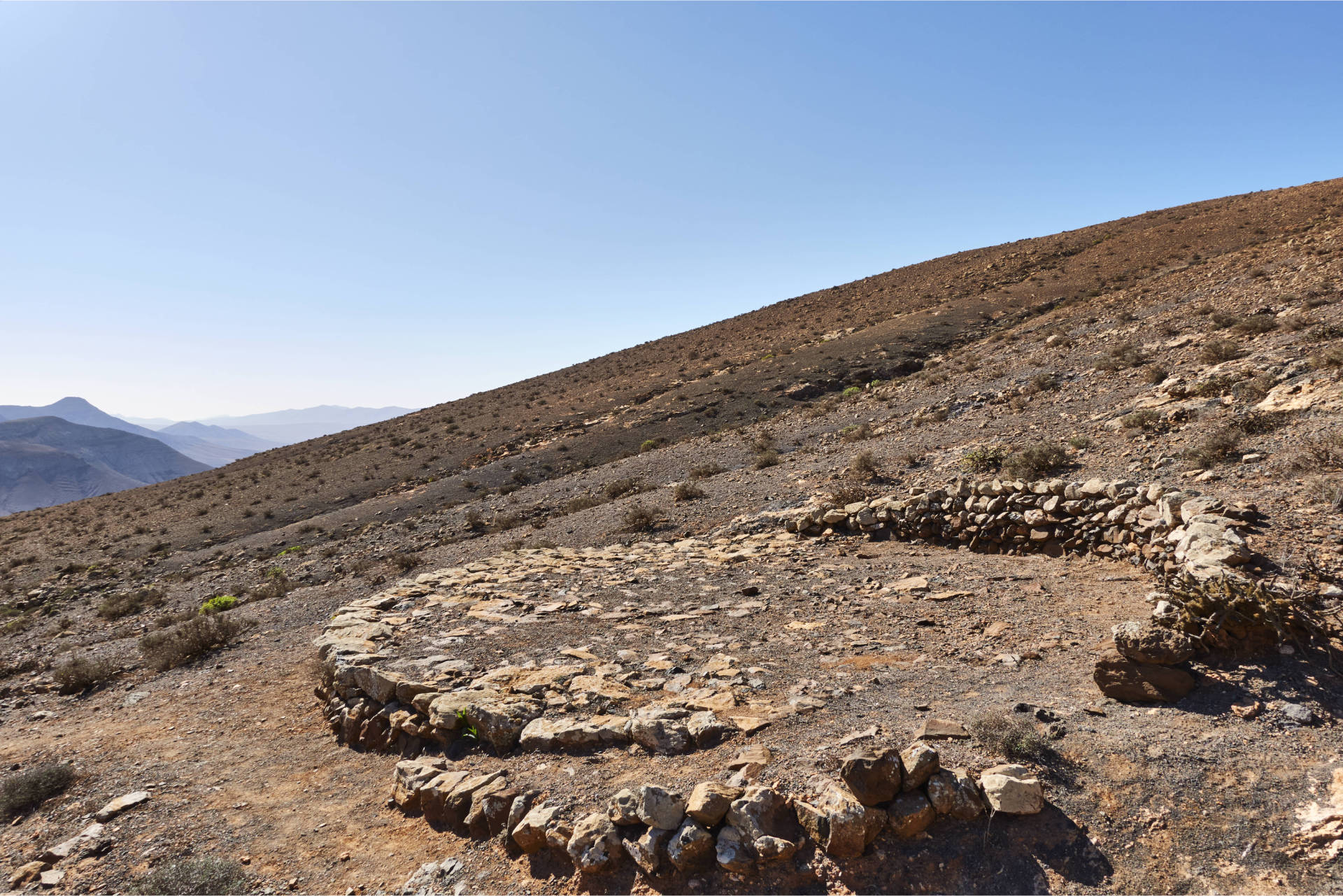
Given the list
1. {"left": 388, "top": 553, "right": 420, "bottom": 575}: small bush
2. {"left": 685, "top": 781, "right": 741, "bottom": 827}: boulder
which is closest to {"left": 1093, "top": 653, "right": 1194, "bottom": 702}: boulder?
{"left": 685, "top": 781, "right": 741, "bottom": 827}: boulder

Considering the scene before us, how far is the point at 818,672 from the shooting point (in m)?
5.64

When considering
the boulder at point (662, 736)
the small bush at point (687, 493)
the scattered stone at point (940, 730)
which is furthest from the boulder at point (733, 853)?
the small bush at point (687, 493)

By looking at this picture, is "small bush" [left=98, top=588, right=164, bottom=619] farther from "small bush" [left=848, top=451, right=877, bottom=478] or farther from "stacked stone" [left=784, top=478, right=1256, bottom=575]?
"small bush" [left=848, top=451, right=877, bottom=478]

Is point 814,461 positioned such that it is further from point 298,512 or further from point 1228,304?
point 298,512

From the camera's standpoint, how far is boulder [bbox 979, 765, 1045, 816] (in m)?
3.37

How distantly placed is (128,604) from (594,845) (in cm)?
1790

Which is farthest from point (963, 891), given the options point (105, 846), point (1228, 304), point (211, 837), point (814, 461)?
point (1228, 304)

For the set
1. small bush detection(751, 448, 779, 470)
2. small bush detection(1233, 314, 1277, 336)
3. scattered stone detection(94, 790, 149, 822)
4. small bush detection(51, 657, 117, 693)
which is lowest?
scattered stone detection(94, 790, 149, 822)

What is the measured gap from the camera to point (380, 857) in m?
4.31

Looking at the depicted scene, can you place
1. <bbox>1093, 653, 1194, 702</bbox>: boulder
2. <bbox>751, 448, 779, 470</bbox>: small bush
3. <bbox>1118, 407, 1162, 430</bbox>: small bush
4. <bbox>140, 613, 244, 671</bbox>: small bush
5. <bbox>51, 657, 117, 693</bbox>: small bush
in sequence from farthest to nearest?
1. <bbox>751, 448, 779, 470</bbox>: small bush
2. <bbox>1118, 407, 1162, 430</bbox>: small bush
3. <bbox>140, 613, 244, 671</bbox>: small bush
4. <bbox>51, 657, 117, 693</bbox>: small bush
5. <bbox>1093, 653, 1194, 702</bbox>: boulder

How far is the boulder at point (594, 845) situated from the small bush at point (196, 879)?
2396mm

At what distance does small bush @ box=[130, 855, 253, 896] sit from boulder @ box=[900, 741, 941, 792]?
4.46 m

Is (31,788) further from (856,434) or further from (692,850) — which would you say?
(856,434)

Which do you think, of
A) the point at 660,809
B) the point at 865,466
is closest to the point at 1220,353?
the point at 865,466
